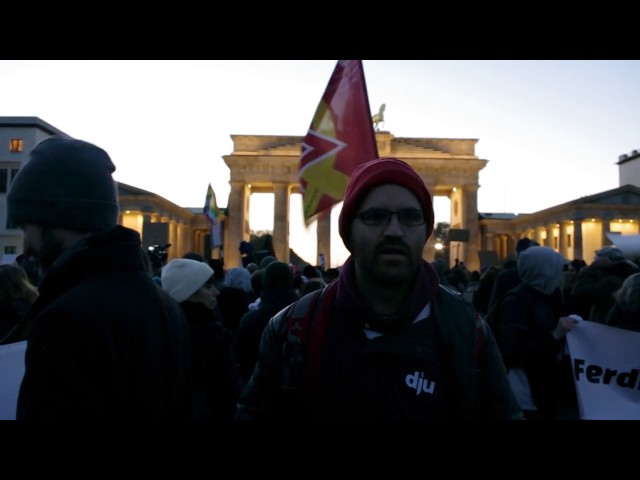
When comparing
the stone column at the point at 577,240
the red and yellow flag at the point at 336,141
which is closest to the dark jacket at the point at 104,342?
the red and yellow flag at the point at 336,141

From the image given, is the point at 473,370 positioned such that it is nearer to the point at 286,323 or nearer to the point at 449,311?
the point at 449,311

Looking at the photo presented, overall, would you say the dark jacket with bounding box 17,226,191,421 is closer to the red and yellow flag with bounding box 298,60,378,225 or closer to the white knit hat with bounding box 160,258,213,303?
the white knit hat with bounding box 160,258,213,303

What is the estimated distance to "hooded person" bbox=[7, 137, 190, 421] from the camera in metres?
1.62

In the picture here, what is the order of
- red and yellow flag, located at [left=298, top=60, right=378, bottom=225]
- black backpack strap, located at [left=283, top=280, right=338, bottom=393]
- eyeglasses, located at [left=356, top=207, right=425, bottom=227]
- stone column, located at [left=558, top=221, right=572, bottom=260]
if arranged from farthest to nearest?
1. stone column, located at [left=558, top=221, right=572, bottom=260]
2. red and yellow flag, located at [left=298, top=60, right=378, bottom=225]
3. eyeglasses, located at [left=356, top=207, right=425, bottom=227]
4. black backpack strap, located at [left=283, top=280, right=338, bottom=393]

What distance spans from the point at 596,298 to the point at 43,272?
492 cm

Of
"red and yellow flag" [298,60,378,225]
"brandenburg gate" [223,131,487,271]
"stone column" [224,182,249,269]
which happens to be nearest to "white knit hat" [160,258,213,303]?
"red and yellow flag" [298,60,378,225]

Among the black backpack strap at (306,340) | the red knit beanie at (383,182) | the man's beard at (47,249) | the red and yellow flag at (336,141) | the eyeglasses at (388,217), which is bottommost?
the black backpack strap at (306,340)

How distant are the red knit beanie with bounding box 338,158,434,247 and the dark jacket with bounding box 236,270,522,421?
14.8 inches

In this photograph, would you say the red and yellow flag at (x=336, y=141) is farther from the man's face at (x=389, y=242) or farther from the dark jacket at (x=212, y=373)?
the man's face at (x=389, y=242)

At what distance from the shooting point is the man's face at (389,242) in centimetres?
210

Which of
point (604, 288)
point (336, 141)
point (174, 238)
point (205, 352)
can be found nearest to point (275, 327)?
point (205, 352)

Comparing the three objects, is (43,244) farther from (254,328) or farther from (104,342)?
(254,328)

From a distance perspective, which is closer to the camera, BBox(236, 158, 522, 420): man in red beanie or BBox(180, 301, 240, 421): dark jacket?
BBox(236, 158, 522, 420): man in red beanie

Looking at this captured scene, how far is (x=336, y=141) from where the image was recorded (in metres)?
6.41
